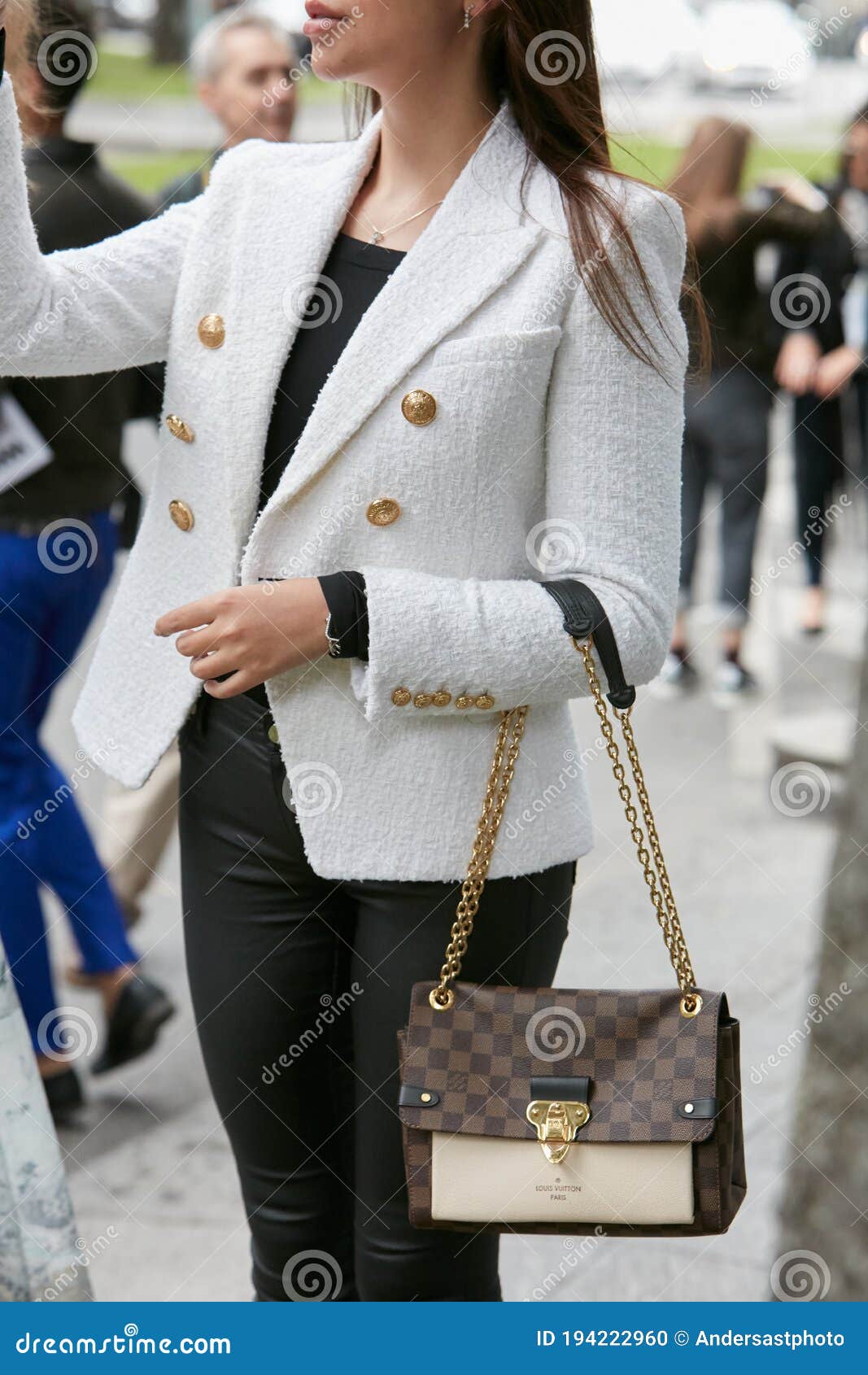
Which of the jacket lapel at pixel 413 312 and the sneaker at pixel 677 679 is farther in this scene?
the sneaker at pixel 677 679

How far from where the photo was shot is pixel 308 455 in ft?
6.03

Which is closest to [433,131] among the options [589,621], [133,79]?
[589,621]

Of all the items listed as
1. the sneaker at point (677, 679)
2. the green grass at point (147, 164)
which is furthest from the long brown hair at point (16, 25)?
the green grass at point (147, 164)

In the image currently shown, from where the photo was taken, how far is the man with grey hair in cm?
422

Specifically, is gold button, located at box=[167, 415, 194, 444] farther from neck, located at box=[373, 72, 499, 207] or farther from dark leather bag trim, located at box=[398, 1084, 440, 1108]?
dark leather bag trim, located at box=[398, 1084, 440, 1108]

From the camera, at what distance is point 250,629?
1751 millimetres

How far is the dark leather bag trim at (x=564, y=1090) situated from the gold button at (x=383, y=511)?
64cm

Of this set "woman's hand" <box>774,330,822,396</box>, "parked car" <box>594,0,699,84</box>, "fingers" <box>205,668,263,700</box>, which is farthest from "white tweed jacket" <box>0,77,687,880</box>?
"parked car" <box>594,0,699,84</box>

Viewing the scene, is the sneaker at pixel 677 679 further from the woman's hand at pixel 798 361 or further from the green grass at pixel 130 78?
the green grass at pixel 130 78

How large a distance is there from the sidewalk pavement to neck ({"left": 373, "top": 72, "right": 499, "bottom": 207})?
2.50ft

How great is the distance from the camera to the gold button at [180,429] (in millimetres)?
1938

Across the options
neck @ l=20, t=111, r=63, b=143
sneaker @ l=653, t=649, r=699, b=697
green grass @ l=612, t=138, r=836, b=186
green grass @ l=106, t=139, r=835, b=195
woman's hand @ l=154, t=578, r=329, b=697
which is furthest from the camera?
green grass @ l=612, t=138, r=836, b=186

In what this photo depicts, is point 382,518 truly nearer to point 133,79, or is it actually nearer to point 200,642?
point 200,642
